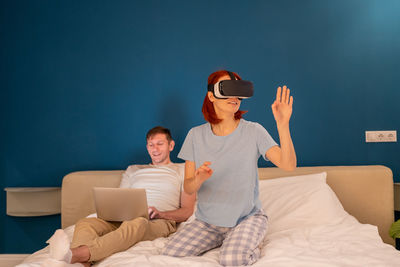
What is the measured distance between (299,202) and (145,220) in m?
0.86

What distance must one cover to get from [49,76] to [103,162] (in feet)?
2.54

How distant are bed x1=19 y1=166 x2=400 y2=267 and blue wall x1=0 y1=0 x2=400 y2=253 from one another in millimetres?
254

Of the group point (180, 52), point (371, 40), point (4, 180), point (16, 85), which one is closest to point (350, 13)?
point (371, 40)

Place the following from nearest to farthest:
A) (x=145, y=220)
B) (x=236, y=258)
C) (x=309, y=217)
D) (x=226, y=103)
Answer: (x=236, y=258) → (x=226, y=103) → (x=145, y=220) → (x=309, y=217)

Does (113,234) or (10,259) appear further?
(10,259)

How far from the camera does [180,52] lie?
2.62m

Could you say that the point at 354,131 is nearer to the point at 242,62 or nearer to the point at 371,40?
the point at 371,40

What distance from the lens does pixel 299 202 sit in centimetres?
200

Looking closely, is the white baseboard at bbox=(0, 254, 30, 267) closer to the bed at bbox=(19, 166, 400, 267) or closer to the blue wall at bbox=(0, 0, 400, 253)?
the blue wall at bbox=(0, 0, 400, 253)

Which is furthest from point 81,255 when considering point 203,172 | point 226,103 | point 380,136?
point 380,136

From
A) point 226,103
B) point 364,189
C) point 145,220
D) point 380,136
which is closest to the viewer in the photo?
point 226,103

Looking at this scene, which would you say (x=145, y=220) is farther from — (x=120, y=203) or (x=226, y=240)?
(x=226, y=240)

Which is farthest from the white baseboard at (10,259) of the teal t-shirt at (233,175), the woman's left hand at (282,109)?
the woman's left hand at (282,109)

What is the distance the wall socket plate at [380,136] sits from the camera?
245cm
